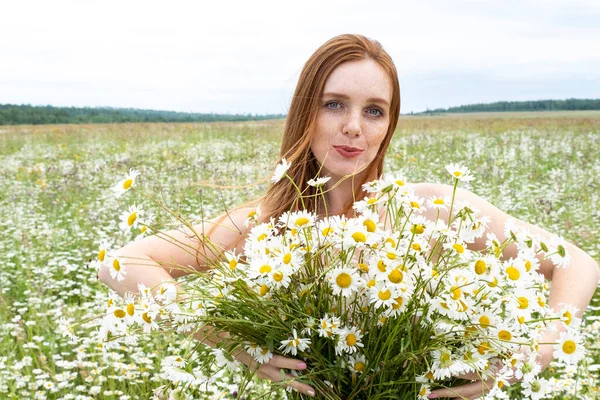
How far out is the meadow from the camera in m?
2.94

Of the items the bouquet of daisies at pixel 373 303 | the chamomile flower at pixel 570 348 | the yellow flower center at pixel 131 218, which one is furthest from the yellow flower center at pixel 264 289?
the chamomile flower at pixel 570 348

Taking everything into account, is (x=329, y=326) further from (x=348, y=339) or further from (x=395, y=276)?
(x=395, y=276)

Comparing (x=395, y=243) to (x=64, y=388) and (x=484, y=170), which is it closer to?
(x=64, y=388)

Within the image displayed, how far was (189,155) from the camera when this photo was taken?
9414 millimetres

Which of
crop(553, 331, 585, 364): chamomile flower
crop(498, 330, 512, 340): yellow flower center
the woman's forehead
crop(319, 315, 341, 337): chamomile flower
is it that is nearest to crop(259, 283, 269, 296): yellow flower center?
crop(319, 315, 341, 337): chamomile flower

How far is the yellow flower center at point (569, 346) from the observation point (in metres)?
1.17

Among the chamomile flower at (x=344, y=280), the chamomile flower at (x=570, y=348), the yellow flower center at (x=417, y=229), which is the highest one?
the yellow flower center at (x=417, y=229)

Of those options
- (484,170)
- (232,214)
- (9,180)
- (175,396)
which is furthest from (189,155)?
(175,396)

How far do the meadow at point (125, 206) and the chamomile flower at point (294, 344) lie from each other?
0.26 m

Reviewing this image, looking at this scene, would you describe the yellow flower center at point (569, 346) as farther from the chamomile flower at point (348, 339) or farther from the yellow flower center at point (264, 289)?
the yellow flower center at point (264, 289)

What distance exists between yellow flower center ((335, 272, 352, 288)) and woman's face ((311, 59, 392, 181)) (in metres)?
0.86

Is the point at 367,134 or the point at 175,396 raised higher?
the point at 367,134

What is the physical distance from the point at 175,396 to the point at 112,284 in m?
0.74

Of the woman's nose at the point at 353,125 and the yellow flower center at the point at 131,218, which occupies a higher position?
the woman's nose at the point at 353,125
